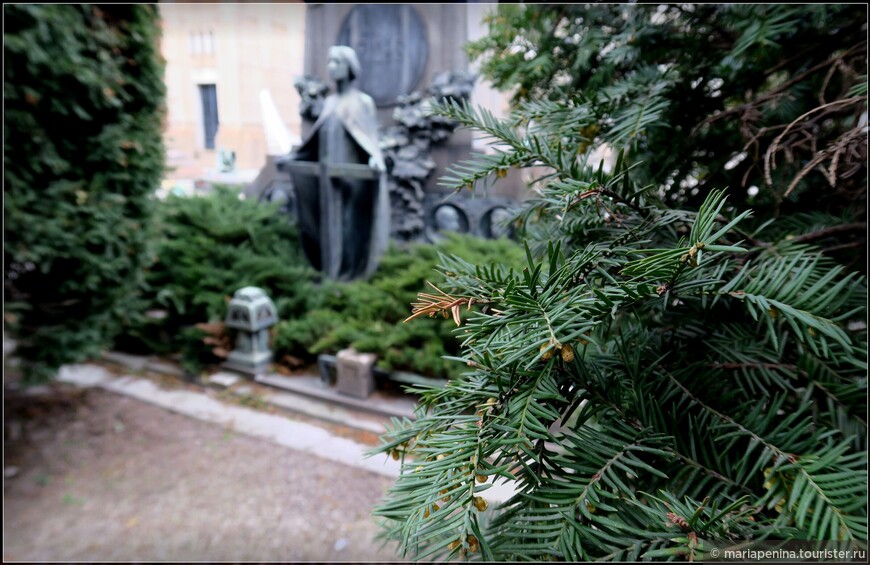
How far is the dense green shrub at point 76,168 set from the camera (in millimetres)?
2459

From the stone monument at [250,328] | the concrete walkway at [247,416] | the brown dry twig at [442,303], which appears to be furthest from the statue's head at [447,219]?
the brown dry twig at [442,303]

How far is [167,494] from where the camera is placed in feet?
8.84

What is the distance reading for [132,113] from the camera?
3.10 m

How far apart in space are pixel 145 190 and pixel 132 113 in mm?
471

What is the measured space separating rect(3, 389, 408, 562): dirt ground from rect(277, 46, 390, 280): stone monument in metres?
2.12

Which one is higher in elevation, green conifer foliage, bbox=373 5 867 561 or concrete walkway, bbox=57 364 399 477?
green conifer foliage, bbox=373 5 867 561

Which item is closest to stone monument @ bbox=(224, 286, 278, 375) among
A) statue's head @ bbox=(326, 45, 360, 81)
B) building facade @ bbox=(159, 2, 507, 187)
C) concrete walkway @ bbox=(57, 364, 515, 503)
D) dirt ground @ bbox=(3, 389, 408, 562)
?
concrete walkway @ bbox=(57, 364, 515, 503)

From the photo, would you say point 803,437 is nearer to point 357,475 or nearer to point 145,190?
point 357,475

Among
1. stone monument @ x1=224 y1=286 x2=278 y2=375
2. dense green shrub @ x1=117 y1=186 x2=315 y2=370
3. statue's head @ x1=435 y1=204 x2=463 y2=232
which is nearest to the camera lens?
stone monument @ x1=224 y1=286 x2=278 y2=375

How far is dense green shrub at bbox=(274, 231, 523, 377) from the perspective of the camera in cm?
359

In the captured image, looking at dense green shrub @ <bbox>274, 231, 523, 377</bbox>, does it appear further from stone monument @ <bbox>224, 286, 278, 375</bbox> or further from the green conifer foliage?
the green conifer foliage

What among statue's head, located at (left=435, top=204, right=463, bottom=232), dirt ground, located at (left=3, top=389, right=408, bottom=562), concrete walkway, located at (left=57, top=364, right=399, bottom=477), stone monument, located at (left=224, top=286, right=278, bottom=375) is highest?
statue's head, located at (left=435, top=204, right=463, bottom=232)

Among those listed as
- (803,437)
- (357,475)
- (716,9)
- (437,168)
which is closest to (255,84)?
(437,168)

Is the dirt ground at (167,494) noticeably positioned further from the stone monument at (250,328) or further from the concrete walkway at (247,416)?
the stone monument at (250,328)
